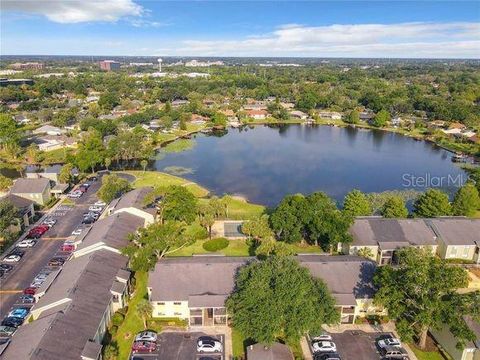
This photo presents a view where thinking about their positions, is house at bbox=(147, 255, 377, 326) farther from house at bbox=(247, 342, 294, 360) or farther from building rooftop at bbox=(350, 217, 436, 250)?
building rooftop at bbox=(350, 217, 436, 250)

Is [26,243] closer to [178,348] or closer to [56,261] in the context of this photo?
[56,261]

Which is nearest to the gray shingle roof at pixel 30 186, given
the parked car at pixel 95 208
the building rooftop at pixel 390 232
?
the parked car at pixel 95 208

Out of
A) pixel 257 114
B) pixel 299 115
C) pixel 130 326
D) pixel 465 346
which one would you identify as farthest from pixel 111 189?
pixel 299 115

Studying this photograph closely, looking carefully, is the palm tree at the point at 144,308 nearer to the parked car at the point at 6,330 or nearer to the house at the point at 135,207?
the parked car at the point at 6,330

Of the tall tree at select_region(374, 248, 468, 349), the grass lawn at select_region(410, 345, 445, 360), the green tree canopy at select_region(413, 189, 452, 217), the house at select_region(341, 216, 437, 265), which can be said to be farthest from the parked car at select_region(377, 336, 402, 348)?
the green tree canopy at select_region(413, 189, 452, 217)

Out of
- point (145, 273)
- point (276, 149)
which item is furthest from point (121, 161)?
point (145, 273)
